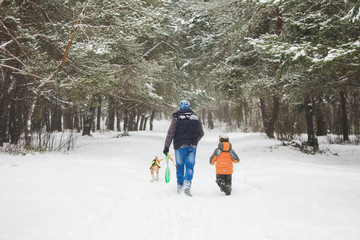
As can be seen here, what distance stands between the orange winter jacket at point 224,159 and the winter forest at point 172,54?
241 centimetres

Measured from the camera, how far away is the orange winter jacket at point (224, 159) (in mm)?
5410

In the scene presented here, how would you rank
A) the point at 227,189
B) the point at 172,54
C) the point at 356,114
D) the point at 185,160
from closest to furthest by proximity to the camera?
1. the point at 227,189
2. the point at 185,160
3. the point at 356,114
4. the point at 172,54

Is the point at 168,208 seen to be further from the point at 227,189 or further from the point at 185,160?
the point at 227,189

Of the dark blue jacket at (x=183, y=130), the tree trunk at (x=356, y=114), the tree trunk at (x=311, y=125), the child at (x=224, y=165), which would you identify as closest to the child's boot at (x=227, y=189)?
the child at (x=224, y=165)

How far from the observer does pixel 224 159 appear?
5.47m

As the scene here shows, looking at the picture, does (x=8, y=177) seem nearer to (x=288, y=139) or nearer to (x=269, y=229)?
(x=269, y=229)

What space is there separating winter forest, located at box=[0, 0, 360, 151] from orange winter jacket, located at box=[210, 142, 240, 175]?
241 centimetres

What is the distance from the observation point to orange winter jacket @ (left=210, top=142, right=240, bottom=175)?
17.7 ft

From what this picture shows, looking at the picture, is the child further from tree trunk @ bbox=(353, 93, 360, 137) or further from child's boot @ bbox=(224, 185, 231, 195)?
tree trunk @ bbox=(353, 93, 360, 137)

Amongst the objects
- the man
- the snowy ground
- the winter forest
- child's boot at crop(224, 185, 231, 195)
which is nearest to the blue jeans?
the man

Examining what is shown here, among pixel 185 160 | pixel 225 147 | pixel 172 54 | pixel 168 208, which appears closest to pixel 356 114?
pixel 172 54

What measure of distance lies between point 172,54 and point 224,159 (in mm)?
13244

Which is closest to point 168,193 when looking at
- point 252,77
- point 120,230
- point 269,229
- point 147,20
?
point 120,230

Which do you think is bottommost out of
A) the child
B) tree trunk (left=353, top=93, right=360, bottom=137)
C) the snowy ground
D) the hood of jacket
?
the snowy ground
